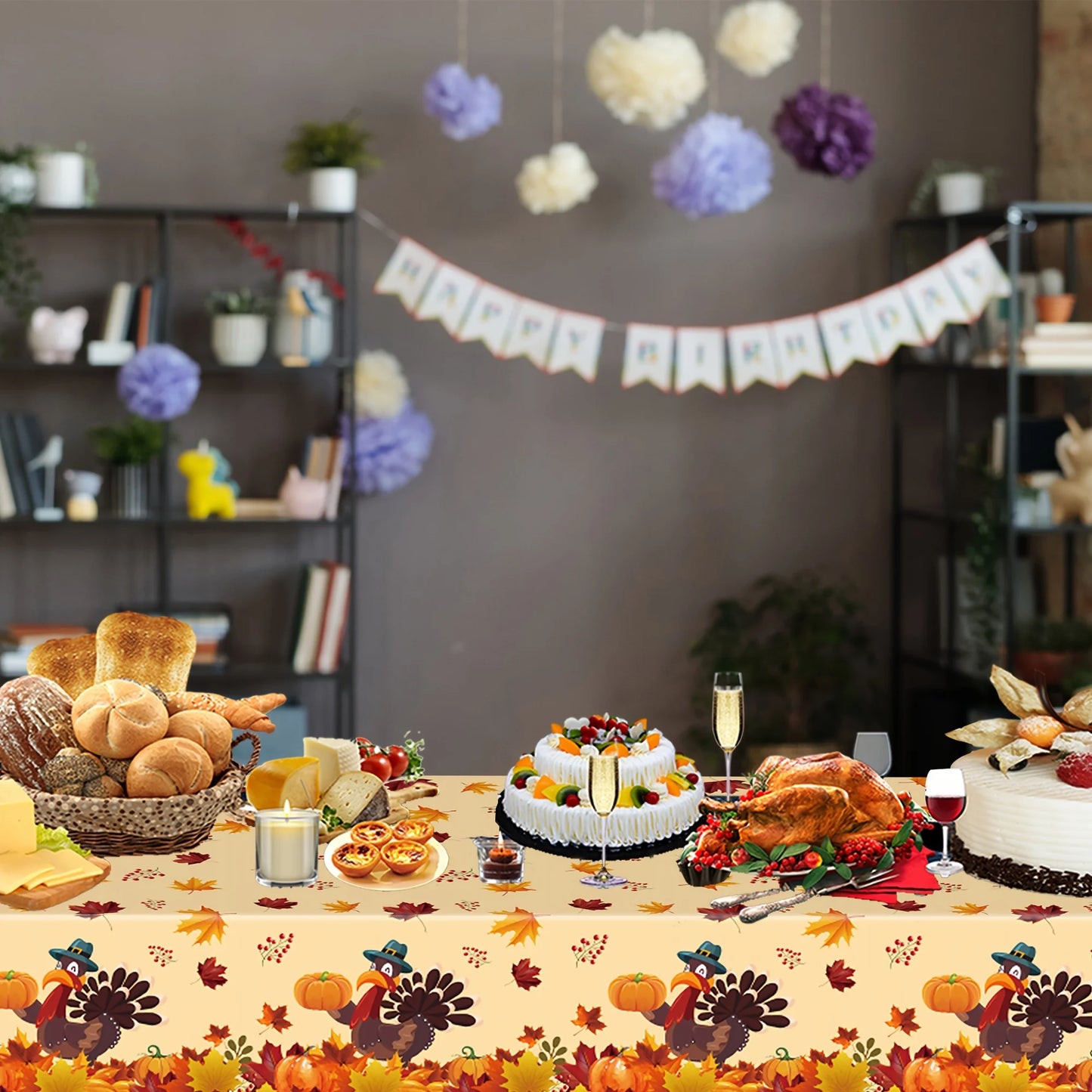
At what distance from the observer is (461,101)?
386 centimetres

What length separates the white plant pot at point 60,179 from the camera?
12.5 ft

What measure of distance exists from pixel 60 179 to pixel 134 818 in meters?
2.52

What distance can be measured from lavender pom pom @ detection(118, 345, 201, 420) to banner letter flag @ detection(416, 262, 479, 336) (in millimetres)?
621

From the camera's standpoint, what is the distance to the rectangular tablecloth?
1552 millimetres

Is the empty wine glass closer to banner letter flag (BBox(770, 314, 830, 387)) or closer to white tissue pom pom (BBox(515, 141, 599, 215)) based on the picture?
banner letter flag (BBox(770, 314, 830, 387))

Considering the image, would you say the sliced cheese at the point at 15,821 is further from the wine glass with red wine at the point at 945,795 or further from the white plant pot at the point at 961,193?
the white plant pot at the point at 961,193

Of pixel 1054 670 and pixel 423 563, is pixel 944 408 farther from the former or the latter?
pixel 423 563

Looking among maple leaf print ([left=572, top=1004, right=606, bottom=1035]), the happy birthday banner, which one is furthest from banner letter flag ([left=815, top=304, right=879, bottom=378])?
maple leaf print ([left=572, top=1004, right=606, bottom=1035])

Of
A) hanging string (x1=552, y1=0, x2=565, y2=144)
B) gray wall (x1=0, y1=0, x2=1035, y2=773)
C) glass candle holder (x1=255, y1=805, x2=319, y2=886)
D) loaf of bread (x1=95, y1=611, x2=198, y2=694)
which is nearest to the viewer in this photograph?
glass candle holder (x1=255, y1=805, x2=319, y2=886)

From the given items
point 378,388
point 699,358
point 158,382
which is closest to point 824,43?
point 699,358

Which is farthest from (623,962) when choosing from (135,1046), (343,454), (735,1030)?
(343,454)

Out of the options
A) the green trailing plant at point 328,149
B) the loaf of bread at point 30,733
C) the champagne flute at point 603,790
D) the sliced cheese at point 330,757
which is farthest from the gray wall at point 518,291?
the champagne flute at point 603,790

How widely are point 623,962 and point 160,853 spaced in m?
0.58

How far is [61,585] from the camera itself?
416 cm
